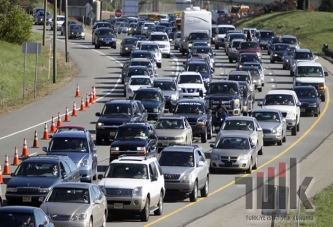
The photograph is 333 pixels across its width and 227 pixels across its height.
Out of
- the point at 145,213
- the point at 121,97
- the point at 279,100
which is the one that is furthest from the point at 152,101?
the point at 145,213

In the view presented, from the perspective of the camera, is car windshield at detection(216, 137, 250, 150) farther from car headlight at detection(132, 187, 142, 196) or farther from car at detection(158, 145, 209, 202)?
car headlight at detection(132, 187, 142, 196)

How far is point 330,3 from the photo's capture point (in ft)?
383

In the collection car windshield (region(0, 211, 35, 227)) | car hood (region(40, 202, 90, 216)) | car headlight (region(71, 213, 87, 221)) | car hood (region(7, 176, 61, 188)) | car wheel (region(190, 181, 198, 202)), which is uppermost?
car windshield (region(0, 211, 35, 227))

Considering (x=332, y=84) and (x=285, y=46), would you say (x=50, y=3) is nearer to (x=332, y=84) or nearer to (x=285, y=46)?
(x=285, y=46)

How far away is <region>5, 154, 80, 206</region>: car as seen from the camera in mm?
24734

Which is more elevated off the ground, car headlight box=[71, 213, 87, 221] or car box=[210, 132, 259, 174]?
car headlight box=[71, 213, 87, 221]

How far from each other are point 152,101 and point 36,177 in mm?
20000

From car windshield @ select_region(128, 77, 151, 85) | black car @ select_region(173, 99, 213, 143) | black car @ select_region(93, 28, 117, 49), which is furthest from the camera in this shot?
black car @ select_region(93, 28, 117, 49)

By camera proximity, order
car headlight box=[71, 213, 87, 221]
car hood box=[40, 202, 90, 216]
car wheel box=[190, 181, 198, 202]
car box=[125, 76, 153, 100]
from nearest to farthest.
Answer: car headlight box=[71, 213, 87, 221] → car hood box=[40, 202, 90, 216] → car wheel box=[190, 181, 198, 202] → car box=[125, 76, 153, 100]

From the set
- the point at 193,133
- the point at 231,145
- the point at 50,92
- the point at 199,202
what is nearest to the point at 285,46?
the point at 50,92

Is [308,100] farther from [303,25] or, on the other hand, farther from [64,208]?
[303,25]

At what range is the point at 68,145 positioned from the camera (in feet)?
100

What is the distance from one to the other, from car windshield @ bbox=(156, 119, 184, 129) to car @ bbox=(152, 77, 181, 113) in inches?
454

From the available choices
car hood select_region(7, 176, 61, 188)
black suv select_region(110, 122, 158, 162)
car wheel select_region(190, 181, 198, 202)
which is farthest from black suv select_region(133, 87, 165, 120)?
car hood select_region(7, 176, 61, 188)
